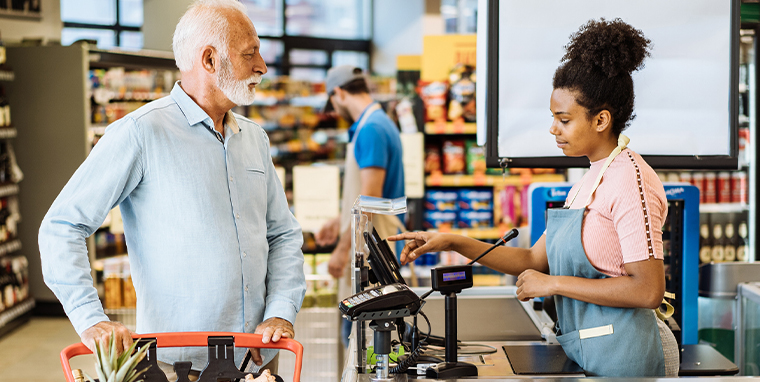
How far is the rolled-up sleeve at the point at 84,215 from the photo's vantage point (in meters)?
1.64

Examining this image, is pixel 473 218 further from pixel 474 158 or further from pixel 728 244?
pixel 728 244

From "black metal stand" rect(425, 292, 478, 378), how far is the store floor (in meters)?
3.37

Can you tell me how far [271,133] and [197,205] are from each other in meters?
4.92

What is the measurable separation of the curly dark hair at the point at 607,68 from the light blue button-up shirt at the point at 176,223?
991mm

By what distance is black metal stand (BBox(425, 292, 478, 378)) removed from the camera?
1535 millimetres

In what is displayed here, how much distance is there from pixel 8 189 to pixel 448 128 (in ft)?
12.9

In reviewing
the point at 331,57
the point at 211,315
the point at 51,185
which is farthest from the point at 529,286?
the point at 331,57

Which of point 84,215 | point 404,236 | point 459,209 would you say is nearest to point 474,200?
point 459,209

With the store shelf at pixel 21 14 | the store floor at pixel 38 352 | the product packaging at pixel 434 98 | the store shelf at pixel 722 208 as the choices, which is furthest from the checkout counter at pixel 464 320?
the store shelf at pixel 21 14

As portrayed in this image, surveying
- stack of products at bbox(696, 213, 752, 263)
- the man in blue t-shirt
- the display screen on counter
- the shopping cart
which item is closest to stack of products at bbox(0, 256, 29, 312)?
the man in blue t-shirt

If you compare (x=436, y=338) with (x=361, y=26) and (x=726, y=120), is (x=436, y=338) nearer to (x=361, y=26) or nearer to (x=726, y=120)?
(x=726, y=120)

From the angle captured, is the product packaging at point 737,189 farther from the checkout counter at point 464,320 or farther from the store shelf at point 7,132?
the store shelf at point 7,132

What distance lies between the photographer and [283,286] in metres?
2.02

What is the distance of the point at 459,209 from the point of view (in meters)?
5.27
